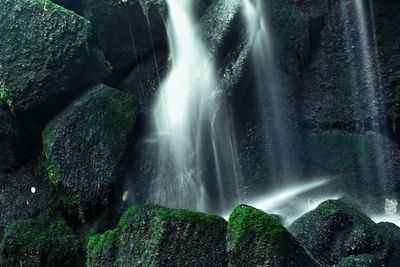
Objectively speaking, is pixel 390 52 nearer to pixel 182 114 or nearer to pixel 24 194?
pixel 182 114

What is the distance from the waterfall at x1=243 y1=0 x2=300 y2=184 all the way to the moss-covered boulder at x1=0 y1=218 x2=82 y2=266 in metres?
3.13

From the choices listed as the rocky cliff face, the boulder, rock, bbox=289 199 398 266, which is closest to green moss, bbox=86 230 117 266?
the rocky cliff face

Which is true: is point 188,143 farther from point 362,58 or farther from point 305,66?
point 362,58

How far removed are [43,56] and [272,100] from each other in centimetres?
369

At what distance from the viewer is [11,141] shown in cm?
892

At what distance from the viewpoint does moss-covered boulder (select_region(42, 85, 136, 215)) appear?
8016mm

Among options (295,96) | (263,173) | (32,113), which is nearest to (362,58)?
(295,96)

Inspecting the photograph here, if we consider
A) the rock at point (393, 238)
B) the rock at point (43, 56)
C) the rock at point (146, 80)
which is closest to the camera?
the rock at point (393, 238)

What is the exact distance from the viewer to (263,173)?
27.1ft

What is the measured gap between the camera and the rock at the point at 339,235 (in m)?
5.40

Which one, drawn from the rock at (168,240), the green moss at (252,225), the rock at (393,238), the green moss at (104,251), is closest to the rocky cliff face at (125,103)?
the green moss at (104,251)

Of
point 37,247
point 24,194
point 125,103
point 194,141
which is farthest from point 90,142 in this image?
point 37,247

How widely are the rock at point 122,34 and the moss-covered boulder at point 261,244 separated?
4.90 m

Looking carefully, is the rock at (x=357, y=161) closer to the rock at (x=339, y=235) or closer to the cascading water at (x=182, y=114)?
the cascading water at (x=182, y=114)
